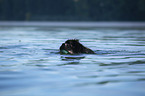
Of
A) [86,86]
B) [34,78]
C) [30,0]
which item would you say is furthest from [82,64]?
[30,0]

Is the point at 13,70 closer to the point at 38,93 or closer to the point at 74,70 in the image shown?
the point at 74,70

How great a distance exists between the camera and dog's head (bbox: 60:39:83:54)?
14.9 m

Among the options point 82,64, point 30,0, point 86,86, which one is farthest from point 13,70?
point 30,0

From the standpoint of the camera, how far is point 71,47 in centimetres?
1499

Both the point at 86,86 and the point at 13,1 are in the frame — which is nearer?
the point at 86,86

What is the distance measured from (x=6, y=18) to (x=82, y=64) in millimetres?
165763

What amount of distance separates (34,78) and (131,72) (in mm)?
2969

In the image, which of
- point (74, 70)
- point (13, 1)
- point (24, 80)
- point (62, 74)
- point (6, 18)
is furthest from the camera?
point (13, 1)

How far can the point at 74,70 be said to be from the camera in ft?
33.2

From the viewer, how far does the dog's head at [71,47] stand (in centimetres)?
1493

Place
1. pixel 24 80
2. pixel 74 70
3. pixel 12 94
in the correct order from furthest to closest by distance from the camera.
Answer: pixel 74 70 → pixel 24 80 → pixel 12 94

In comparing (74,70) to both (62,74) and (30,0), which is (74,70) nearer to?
(62,74)

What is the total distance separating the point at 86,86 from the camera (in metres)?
7.64

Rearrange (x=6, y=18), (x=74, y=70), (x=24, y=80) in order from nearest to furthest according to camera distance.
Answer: (x=24, y=80) < (x=74, y=70) < (x=6, y=18)
